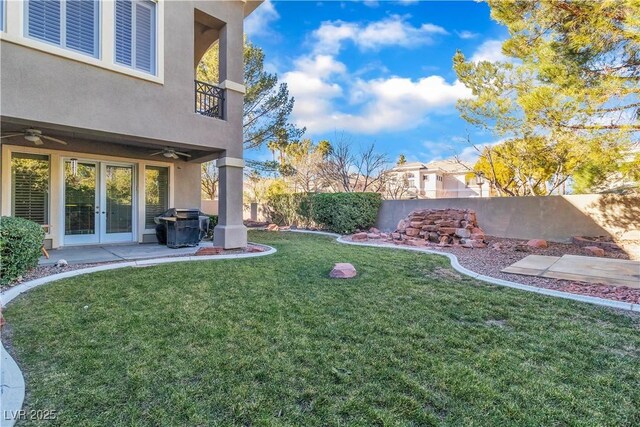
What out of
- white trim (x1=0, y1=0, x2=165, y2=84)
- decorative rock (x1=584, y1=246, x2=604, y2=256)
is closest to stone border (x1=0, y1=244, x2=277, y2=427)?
white trim (x1=0, y1=0, x2=165, y2=84)

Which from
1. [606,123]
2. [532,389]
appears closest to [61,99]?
[532,389]

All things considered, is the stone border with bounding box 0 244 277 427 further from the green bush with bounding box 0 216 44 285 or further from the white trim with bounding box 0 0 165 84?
the white trim with bounding box 0 0 165 84

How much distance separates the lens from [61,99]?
20.2ft

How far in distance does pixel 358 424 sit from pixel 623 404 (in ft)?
6.72

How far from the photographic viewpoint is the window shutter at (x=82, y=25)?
6449 mm

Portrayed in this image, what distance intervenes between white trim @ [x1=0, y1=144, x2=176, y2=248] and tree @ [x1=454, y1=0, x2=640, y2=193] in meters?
11.5

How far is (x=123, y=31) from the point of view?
23.7ft

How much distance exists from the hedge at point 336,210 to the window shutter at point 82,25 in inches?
398

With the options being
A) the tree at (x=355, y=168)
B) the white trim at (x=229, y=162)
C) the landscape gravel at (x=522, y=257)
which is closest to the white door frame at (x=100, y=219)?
the white trim at (x=229, y=162)

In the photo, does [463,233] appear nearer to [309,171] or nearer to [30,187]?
[309,171]

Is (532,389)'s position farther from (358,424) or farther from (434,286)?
(434,286)

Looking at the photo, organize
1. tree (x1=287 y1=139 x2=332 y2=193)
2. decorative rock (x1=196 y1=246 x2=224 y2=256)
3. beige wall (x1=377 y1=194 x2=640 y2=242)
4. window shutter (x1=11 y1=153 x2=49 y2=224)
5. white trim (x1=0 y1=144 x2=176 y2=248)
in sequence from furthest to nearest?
1. tree (x1=287 y1=139 x2=332 y2=193)
2. beige wall (x1=377 y1=194 x2=640 y2=242)
3. decorative rock (x1=196 y1=246 x2=224 y2=256)
4. window shutter (x1=11 y1=153 x2=49 y2=224)
5. white trim (x1=0 y1=144 x2=176 y2=248)

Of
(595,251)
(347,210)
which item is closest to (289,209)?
(347,210)

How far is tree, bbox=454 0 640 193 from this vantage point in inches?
259
